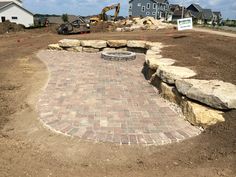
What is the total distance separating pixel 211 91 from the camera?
207 inches

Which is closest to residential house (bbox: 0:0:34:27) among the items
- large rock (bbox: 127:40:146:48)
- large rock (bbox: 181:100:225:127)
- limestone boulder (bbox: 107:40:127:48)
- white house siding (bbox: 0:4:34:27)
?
white house siding (bbox: 0:4:34:27)

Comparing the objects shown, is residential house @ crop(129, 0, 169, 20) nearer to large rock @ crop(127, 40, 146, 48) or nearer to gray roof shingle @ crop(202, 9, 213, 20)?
gray roof shingle @ crop(202, 9, 213, 20)

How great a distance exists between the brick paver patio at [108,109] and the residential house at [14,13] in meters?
47.1

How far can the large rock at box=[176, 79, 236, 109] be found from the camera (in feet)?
16.4

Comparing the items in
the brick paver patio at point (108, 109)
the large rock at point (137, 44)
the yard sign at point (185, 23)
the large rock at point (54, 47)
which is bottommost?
the brick paver patio at point (108, 109)

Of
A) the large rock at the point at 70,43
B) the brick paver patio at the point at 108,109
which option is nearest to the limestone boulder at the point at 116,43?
the large rock at the point at 70,43

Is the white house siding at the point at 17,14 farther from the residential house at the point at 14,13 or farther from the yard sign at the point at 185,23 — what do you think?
the yard sign at the point at 185,23

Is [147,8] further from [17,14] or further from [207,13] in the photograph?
[17,14]

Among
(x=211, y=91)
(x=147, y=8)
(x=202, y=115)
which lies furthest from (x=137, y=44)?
(x=147, y=8)

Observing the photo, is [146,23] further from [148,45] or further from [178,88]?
[178,88]

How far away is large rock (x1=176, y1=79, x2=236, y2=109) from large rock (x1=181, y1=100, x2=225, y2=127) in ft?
0.44

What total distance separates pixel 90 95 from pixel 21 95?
74.2 inches

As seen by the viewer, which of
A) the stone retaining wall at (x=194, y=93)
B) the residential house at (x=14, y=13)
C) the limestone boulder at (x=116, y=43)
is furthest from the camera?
the residential house at (x=14, y=13)

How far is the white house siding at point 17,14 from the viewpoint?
165 ft
